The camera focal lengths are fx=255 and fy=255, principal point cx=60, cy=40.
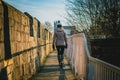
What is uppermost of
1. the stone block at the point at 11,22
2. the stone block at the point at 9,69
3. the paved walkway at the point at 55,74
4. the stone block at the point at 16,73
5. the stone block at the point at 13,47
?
the stone block at the point at 11,22

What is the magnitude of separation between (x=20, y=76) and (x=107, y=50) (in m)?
2.50

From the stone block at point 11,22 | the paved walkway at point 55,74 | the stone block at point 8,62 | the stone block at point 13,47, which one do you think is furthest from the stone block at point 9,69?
the paved walkway at point 55,74

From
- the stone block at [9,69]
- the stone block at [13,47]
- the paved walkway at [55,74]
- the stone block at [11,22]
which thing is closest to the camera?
the stone block at [9,69]

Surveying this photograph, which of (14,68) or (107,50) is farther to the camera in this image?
(107,50)

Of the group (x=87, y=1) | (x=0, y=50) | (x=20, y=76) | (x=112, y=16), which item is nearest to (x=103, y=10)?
(x=112, y=16)

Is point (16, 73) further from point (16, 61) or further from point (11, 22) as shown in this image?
point (11, 22)

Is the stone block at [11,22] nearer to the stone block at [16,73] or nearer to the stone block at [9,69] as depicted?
the stone block at [9,69]

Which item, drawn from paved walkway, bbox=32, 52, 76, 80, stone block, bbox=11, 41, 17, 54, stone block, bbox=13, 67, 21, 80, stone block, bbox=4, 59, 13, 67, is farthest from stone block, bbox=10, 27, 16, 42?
paved walkway, bbox=32, 52, 76, 80

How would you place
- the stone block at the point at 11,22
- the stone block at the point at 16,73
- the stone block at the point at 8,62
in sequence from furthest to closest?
the stone block at the point at 16,73 < the stone block at the point at 11,22 < the stone block at the point at 8,62

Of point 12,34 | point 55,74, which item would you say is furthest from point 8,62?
point 55,74

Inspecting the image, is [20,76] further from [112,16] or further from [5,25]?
[112,16]

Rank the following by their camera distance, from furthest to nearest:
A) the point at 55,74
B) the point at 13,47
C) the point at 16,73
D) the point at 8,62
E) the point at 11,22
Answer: the point at 55,74 < the point at 16,73 < the point at 13,47 < the point at 11,22 < the point at 8,62

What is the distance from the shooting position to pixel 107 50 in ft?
23.2

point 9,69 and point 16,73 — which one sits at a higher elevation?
point 9,69
